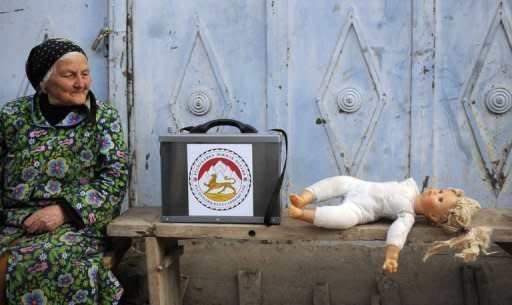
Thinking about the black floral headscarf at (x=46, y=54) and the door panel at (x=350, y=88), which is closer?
the black floral headscarf at (x=46, y=54)

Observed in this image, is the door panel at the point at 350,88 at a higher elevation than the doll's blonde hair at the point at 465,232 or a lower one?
higher

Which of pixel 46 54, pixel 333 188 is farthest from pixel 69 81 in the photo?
pixel 333 188

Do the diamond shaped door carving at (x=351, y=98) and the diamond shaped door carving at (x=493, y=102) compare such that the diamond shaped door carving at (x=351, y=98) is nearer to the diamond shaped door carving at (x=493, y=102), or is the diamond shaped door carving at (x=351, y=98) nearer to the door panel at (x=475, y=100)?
the door panel at (x=475, y=100)

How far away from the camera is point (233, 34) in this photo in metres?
3.54

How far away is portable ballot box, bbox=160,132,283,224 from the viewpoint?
257cm

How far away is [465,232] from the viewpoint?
8.00 feet

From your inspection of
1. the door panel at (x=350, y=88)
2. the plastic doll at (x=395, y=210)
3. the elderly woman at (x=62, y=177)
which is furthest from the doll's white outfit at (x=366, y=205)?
the elderly woman at (x=62, y=177)

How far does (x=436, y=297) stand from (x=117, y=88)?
7.15 ft

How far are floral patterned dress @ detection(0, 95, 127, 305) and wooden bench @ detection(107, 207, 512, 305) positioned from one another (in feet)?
0.45

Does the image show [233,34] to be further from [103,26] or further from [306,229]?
[306,229]

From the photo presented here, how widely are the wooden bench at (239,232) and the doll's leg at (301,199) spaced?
11cm

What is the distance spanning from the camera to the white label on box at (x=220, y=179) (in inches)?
102

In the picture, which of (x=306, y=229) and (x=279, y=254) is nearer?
(x=306, y=229)

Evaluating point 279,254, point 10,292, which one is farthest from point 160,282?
point 279,254
